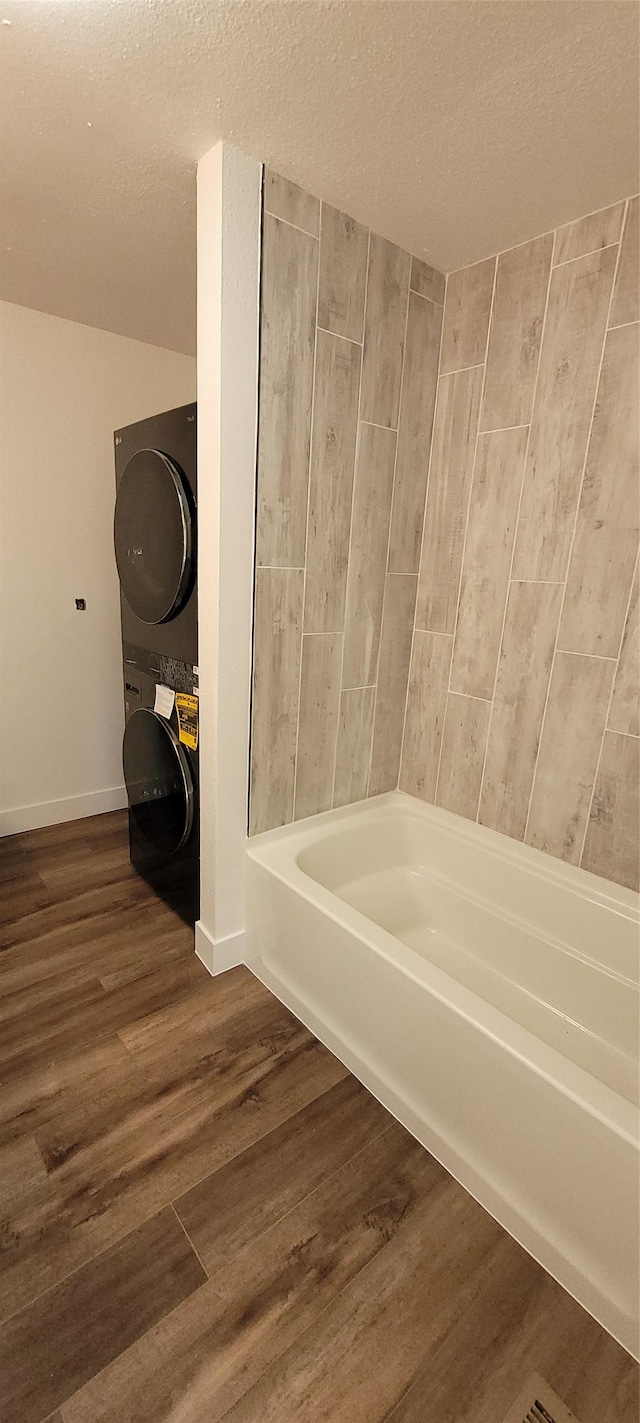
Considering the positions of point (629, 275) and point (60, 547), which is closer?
point (629, 275)

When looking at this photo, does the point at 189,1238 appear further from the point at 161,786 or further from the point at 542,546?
the point at 542,546

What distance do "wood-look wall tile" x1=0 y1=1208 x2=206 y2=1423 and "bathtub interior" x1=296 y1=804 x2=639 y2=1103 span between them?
3.03 feet

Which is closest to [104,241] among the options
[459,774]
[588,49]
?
[588,49]

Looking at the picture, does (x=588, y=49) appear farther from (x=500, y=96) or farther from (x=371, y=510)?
(x=371, y=510)

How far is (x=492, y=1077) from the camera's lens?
1.18 metres

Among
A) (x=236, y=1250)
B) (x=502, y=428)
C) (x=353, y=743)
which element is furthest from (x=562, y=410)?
(x=236, y=1250)

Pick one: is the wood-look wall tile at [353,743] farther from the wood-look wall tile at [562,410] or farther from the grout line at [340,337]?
the grout line at [340,337]

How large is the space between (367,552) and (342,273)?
789 millimetres

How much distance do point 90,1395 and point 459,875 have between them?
59.0 inches

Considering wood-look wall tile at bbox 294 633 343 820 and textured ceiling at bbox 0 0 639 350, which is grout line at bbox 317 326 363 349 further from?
wood-look wall tile at bbox 294 633 343 820

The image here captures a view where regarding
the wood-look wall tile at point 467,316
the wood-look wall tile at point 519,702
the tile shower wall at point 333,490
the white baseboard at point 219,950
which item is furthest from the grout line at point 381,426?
the white baseboard at point 219,950

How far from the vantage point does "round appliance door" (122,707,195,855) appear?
1.95m

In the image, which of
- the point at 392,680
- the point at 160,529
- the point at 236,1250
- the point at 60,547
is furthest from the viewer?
the point at 60,547

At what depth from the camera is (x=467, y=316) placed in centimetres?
188
